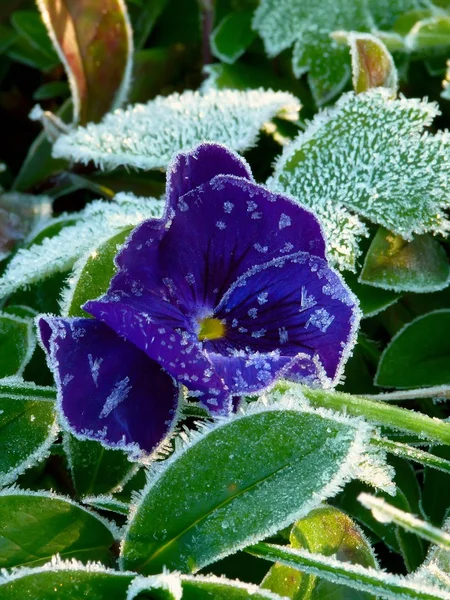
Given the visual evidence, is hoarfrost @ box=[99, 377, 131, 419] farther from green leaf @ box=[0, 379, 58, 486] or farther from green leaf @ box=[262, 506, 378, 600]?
green leaf @ box=[262, 506, 378, 600]

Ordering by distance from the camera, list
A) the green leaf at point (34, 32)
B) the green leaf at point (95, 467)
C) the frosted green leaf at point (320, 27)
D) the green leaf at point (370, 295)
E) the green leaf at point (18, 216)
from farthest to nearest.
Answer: the green leaf at point (34, 32) → the frosted green leaf at point (320, 27) → the green leaf at point (18, 216) → the green leaf at point (370, 295) → the green leaf at point (95, 467)

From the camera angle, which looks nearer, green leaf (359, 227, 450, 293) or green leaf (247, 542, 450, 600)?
green leaf (247, 542, 450, 600)

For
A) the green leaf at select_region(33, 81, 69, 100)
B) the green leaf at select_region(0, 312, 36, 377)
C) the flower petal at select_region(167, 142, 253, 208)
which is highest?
the flower petal at select_region(167, 142, 253, 208)

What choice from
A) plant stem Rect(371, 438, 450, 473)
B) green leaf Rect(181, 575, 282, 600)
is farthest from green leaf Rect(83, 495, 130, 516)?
plant stem Rect(371, 438, 450, 473)

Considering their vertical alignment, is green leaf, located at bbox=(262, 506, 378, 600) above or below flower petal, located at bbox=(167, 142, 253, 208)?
below

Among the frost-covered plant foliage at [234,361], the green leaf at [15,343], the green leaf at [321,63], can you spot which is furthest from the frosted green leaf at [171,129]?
the green leaf at [15,343]

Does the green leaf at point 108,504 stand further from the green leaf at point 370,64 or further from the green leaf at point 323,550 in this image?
the green leaf at point 370,64

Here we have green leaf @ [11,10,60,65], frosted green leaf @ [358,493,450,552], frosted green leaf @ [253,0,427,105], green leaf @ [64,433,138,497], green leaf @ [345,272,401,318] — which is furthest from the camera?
green leaf @ [11,10,60,65]
